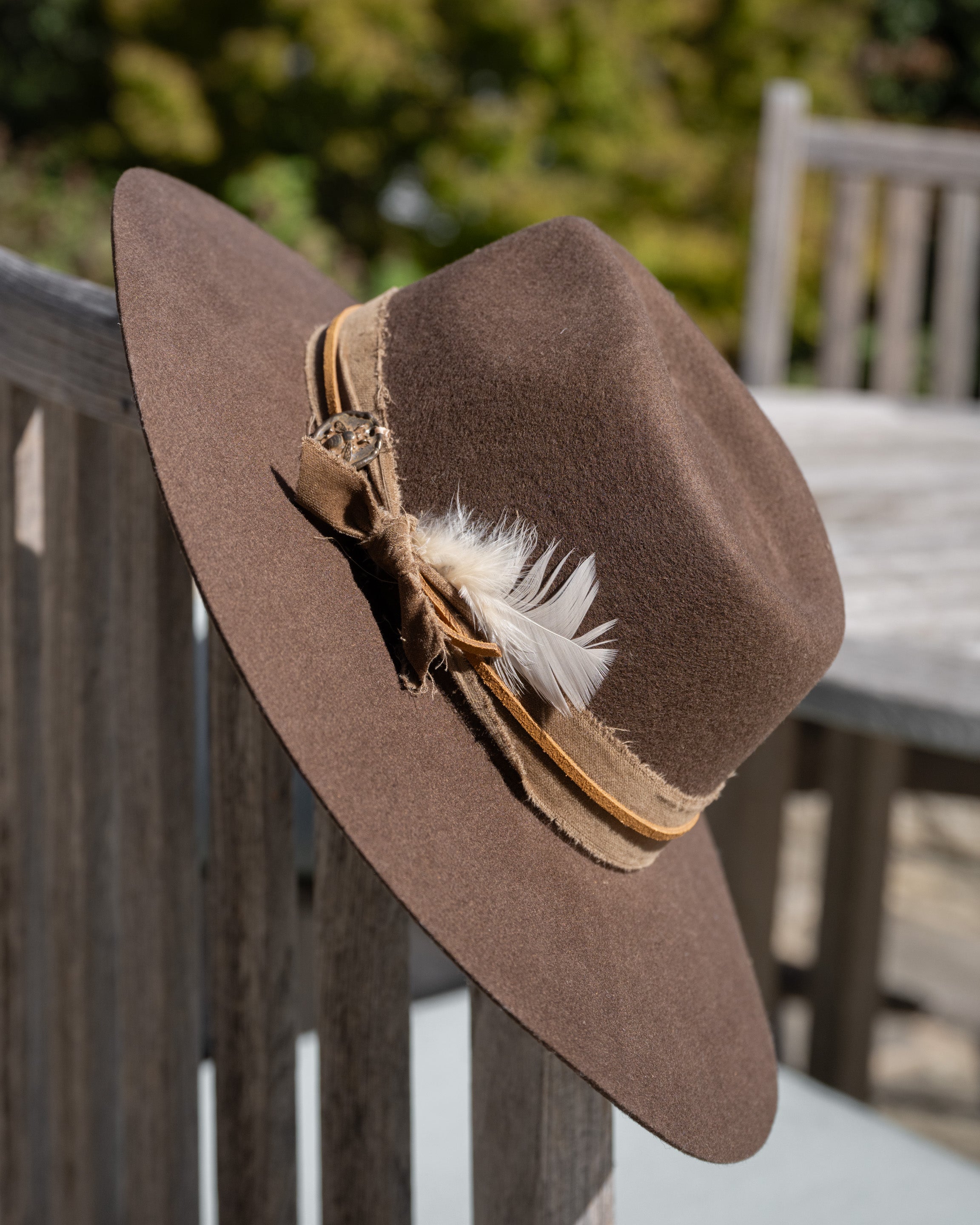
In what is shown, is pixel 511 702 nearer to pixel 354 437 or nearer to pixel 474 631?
pixel 474 631

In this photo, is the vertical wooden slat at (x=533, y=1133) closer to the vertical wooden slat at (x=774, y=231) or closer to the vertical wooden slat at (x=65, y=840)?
the vertical wooden slat at (x=65, y=840)

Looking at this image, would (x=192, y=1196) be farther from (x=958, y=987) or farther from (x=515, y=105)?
(x=515, y=105)

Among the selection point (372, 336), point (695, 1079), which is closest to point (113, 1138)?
point (695, 1079)

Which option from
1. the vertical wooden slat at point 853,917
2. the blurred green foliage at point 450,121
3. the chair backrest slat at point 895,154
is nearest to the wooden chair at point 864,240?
the chair backrest slat at point 895,154

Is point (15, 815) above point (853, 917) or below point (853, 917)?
above

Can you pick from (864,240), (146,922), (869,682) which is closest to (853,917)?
(864,240)

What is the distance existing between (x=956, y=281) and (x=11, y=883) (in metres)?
2.70

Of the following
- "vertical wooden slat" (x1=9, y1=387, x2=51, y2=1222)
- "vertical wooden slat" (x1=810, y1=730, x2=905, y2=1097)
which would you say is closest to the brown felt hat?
"vertical wooden slat" (x1=9, y1=387, x2=51, y2=1222)

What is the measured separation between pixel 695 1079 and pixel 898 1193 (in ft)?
2.47

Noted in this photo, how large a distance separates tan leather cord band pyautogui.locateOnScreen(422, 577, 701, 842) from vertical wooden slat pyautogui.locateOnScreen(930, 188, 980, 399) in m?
2.64

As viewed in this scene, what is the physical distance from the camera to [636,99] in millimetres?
8680

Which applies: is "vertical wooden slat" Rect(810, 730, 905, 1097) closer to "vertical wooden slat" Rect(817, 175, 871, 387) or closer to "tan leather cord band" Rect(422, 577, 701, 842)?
→ "vertical wooden slat" Rect(817, 175, 871, 387)

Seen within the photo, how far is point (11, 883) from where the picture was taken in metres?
1.16

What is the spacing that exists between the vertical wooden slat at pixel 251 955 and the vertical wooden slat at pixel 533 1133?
21 centimetres
